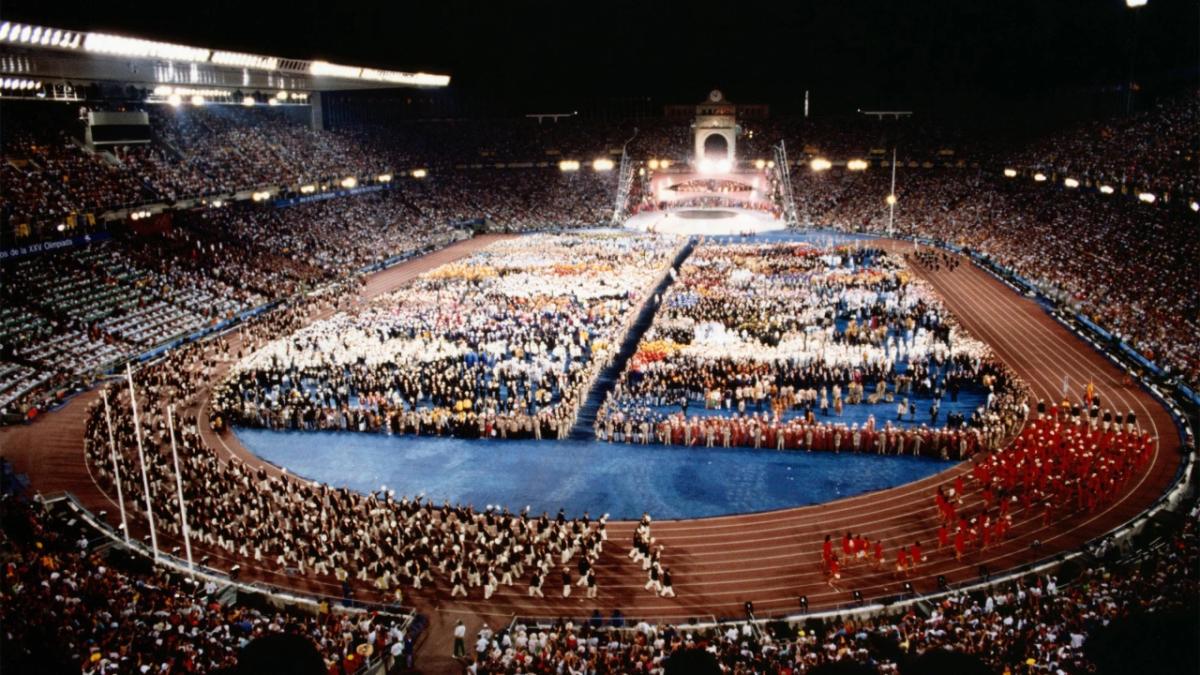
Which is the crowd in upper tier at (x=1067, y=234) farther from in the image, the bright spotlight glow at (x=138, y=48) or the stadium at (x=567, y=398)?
the bright spotlight glow at (x=138, y=48)

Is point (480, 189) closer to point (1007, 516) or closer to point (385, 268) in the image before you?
point (385, 268)

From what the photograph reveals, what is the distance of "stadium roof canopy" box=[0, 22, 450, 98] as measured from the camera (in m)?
38.4

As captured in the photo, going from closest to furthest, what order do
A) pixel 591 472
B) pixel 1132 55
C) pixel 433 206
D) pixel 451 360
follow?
pixel 591 472 < pixel 451 360 < pixel 1132 55 < pixel 433 206

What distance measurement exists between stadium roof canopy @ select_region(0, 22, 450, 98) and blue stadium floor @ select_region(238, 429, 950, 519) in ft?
82.0

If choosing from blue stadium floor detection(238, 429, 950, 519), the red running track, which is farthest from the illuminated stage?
the red running track

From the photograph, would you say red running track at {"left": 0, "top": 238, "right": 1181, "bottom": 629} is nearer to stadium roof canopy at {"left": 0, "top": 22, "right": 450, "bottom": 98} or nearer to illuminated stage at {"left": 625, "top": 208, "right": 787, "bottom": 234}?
stadium roof canopy at {"left": 0, "top": 22, "right": 450, "bottom": 98}

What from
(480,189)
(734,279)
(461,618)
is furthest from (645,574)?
(480,189)

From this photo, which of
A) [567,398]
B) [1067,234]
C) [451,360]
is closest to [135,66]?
[451,360]

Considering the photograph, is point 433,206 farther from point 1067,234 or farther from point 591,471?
point 591,471

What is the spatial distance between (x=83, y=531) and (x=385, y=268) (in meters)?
36.7

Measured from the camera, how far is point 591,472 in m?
21.9

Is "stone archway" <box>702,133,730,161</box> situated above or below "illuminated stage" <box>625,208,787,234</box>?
above

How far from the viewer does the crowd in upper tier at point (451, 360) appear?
25.7m

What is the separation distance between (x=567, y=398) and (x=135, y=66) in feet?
136
